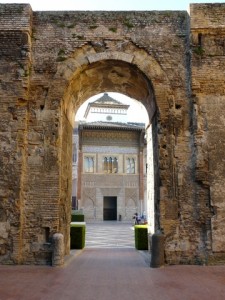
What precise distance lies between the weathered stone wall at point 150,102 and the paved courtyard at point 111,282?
0.82 meters

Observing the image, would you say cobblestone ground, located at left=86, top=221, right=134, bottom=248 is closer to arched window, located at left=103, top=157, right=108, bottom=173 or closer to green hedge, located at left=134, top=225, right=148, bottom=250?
green hedge, located at left=134, top=225, right=148, bottom=250

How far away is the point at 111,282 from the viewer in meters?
6.25

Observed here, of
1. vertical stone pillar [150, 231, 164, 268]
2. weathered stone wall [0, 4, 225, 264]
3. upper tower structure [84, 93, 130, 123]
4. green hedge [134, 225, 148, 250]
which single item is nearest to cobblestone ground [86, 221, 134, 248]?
green hedge [134, 225, 148, 250]

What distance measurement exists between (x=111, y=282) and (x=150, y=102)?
5.14 metres

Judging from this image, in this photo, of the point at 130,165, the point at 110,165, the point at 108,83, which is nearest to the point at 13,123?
the point at 108,83

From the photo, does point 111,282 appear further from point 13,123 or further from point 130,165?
point 130,165

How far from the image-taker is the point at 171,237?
816cm

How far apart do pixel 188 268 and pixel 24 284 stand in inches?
141

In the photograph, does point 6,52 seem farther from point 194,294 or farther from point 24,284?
point 194,294

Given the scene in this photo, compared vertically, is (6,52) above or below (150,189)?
above

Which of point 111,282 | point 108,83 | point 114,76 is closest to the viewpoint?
point 111,282

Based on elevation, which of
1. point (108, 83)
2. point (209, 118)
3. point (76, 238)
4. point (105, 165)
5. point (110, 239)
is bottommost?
point (110, 239)

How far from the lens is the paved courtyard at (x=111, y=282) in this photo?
530 cm

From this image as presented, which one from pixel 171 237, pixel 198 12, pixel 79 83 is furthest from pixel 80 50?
pixel 171 237
